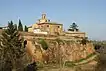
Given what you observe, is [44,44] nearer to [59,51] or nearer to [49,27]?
[59,51]

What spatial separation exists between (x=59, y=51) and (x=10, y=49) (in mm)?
18153

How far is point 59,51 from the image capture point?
54.8 m

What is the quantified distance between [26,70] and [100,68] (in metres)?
14.1

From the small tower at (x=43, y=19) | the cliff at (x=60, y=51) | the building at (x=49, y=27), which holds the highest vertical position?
the small tower at (x=43, y=19)

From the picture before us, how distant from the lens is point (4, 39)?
131ft

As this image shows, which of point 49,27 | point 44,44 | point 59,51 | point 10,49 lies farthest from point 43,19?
point 10,49

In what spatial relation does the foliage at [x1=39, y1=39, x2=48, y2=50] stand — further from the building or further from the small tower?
the small tower

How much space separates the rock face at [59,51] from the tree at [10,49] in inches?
417

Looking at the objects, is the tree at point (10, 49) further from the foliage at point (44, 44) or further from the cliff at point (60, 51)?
the foliage at point (44, 44)

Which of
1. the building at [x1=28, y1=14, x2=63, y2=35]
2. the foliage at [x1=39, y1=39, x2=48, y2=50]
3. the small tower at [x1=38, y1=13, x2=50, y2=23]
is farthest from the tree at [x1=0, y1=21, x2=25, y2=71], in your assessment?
the small tower at [x1=38, y1=13, x2=50, y2=23]

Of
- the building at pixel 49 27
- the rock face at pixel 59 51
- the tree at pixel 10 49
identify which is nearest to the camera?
the tree at pixel 10 49

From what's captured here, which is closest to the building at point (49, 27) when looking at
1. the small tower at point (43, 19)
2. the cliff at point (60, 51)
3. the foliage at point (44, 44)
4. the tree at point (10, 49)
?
the small tower at point (43, 19)

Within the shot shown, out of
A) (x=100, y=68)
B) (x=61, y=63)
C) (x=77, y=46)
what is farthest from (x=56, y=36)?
(x=100, y=68)

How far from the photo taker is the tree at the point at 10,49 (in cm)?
3681
